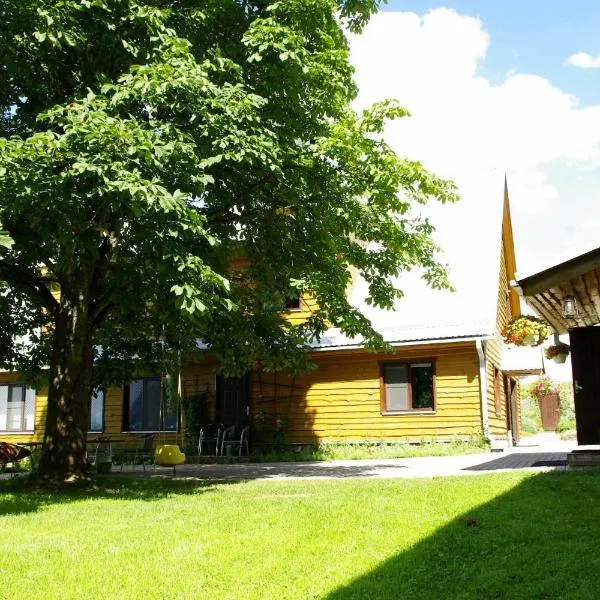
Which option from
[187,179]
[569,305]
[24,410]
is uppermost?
[187,179]

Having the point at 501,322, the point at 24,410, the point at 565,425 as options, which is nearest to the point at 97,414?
the point at 24,410

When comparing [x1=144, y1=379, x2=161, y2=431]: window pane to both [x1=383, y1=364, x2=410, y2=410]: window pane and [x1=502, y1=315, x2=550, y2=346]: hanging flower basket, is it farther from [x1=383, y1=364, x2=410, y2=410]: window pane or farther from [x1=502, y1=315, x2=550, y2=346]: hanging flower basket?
[x1=502, y1=315, x2=550, y2=346]: hanging flower basket

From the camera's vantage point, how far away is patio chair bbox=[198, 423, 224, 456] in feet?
64.1

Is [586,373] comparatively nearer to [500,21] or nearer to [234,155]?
Answer: [500,21]

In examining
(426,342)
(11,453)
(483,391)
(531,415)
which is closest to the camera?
(11,453)

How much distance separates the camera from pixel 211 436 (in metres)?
20.1

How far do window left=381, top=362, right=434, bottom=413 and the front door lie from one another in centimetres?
417

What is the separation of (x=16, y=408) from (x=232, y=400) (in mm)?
9223

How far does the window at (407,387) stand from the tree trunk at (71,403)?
9.01 m

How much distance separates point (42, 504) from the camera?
9969 mm

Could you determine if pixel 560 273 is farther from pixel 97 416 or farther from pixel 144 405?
pixel 97 416

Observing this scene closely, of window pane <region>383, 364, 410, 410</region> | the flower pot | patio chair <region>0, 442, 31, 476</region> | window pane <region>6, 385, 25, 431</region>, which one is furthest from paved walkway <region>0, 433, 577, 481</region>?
window pane <region>6, 385, 25, 431</region>

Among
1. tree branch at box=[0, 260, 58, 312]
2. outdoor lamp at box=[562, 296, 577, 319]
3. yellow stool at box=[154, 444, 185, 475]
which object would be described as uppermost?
tree branch at box=[0, 260, 58, 312]

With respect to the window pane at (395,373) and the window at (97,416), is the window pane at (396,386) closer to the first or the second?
the window pane at (395,373)
